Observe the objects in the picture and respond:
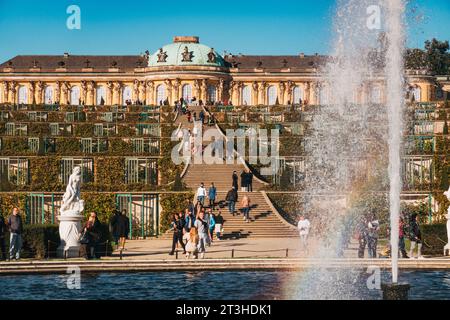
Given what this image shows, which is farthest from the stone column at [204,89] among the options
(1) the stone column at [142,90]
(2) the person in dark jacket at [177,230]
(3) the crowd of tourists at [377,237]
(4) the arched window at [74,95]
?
(3) the crowd of tourists at [377,237]

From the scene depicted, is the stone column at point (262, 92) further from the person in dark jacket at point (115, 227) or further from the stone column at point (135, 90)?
the person in dark jacket at point (115, 227)

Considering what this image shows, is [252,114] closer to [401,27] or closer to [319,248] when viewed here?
[319,248]

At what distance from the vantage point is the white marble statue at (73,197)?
3803 centimetres

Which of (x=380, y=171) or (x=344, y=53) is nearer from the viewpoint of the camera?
(x=344, y=53)

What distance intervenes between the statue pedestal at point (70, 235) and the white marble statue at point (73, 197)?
0.17 metres

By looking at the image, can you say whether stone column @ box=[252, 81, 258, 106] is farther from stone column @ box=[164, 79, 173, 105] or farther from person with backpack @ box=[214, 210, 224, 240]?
person with backpack @ box=[214, 210, 224, 240]

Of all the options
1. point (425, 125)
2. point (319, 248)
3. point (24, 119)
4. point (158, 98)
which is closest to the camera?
point (319, 248)

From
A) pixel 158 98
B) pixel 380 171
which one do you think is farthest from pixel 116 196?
pixel 158 98

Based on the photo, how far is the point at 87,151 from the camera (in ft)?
207

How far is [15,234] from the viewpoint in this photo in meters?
36.4

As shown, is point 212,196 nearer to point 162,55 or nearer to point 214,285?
point 214,285

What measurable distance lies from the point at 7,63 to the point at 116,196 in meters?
95.7

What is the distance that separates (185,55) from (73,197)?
306 ft

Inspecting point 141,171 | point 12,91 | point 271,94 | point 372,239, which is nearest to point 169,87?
point 271,94
